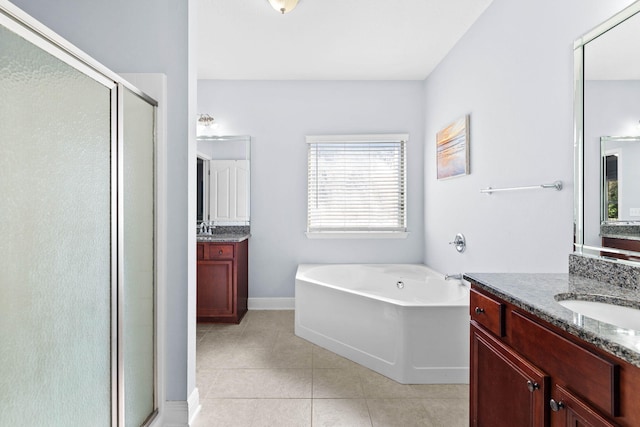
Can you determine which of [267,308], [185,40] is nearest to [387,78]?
[185,40]

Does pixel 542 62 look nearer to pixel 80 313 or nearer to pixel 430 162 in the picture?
pixel 430 162

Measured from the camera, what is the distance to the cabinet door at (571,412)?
0.81 meters

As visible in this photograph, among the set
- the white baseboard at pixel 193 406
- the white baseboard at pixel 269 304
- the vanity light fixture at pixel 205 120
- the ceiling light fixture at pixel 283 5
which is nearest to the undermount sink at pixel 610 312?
the white baseboard at pixel 193 406

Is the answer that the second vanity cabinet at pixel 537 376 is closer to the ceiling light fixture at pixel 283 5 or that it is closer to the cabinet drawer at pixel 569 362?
the cabinet drawer at pixel 569 362

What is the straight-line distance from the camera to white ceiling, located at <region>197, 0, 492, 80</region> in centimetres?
247

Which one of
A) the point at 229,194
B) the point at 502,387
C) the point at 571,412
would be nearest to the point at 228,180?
the point at 229,194

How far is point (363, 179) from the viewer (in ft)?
12.7

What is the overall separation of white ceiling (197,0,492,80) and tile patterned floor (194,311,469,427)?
103 inches

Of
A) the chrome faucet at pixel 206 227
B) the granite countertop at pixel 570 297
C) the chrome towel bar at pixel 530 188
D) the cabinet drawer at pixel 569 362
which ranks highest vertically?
the chrome towel bar at pixel 530 188

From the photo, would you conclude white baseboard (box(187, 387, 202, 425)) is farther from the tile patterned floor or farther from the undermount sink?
the undermount sink

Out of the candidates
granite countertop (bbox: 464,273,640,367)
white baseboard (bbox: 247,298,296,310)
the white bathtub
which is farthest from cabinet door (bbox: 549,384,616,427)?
white baseboard (bbox: 247,298,296,310)

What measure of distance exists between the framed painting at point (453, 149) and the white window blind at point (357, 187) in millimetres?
620

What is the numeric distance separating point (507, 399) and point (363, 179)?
2.87 m

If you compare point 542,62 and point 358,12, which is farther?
point 358,12
